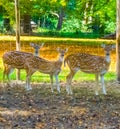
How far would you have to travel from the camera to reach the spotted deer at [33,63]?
34.8 ft

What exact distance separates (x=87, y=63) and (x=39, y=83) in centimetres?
182

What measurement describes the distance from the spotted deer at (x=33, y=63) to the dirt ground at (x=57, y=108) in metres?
0.40

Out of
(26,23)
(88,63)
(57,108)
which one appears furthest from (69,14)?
(57,108)

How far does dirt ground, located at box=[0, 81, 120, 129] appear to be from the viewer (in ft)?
25.6

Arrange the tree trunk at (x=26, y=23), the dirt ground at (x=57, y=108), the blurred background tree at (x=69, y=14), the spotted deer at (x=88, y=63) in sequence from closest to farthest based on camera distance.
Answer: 1. the dirt ground at (x=57, y=108)
2. the spotted deer at (x=88, y=63)
3. the blurred background tree at (x=69, y=14)
4. the tree trunk at (x=26, y=23)

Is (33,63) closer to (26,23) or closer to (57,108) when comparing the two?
(57,108)

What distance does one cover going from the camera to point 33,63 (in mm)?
10680

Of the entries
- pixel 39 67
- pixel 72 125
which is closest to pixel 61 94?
pixel 39 67

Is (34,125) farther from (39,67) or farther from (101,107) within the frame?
(39,67)

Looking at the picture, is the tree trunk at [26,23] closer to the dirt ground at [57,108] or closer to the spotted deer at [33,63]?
the dirt ground at [57,108]

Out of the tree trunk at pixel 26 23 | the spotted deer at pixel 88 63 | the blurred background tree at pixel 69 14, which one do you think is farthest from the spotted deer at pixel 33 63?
the tree trunk at pixel 26 23

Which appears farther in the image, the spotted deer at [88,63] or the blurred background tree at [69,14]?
the blurred background tree at [69,14]

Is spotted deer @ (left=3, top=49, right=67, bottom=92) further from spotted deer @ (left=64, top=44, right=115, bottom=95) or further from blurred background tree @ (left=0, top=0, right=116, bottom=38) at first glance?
blurred background tree @ (left=0, top=0, right=116, bottom=38)

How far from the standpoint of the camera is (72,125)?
770 cm
